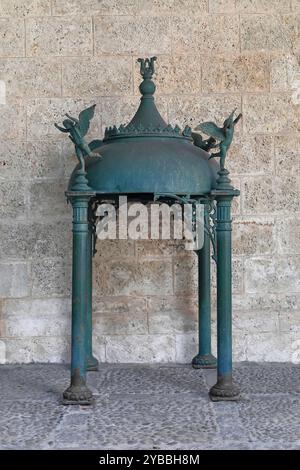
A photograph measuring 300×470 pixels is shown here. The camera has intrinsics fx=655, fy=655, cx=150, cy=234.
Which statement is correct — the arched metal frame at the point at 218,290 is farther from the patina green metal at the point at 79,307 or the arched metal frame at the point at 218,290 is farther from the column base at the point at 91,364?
the column base at the point at 91,364

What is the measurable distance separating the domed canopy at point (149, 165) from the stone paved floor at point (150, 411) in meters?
1.29

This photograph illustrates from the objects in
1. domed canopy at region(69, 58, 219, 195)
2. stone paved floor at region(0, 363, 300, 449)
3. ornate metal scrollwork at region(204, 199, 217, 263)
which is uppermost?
domed canopy at region(69, 58, 219, 195)

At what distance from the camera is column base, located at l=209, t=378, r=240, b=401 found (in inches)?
159

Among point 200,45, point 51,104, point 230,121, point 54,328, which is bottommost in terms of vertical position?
point 54,328

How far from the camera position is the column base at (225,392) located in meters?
4.03

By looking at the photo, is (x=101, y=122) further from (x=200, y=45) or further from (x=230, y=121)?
(x=230, y=121)

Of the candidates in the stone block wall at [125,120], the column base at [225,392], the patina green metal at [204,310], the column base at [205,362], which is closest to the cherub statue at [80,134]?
the stone block wall at [125,120]

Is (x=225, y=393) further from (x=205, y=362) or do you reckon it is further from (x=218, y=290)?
(x=205, y=362)

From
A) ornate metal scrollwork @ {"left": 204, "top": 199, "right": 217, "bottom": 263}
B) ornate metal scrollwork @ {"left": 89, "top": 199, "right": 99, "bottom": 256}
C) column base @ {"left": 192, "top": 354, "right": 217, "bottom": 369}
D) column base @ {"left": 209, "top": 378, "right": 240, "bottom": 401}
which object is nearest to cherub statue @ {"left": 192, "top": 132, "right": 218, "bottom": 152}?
ornate metal scrollwork @ {"left": 204, "top": 199, "right": 217, "bottom": 263}

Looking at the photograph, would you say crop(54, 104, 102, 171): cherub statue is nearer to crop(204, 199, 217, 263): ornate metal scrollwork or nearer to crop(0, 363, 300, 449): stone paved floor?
crop(204, 199, 217, 263): ornate metal scrollwork

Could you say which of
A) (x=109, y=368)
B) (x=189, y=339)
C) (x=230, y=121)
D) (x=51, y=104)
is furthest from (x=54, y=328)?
(x=230, y=121)

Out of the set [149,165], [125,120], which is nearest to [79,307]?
[149,165]

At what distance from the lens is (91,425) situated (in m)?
3.54

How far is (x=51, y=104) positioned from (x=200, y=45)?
1.28 meters
